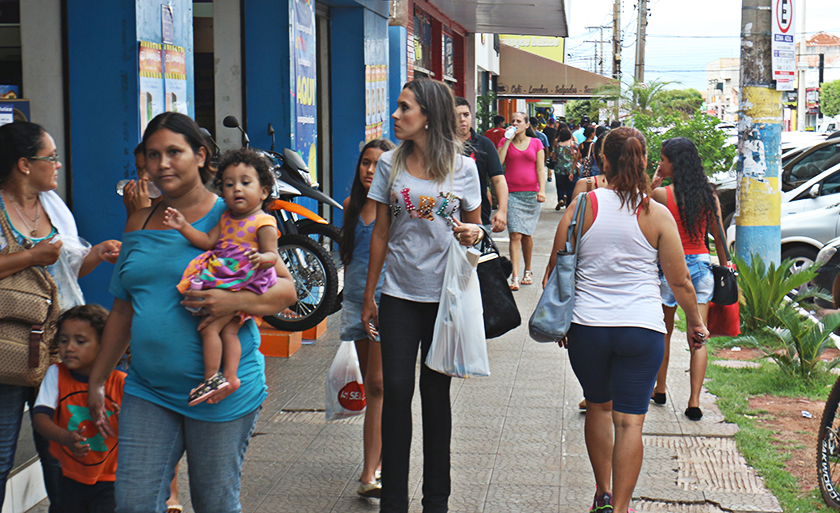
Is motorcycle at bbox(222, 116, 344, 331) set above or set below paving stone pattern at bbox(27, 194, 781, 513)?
above

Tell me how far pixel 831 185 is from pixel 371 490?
980 cm

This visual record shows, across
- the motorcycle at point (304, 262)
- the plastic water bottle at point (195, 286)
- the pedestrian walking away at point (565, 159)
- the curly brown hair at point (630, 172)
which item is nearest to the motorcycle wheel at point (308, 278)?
the motorcycle at point (304, 262)

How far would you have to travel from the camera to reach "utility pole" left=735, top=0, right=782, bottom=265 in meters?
8.21

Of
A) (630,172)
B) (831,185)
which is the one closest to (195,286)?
(630,172)

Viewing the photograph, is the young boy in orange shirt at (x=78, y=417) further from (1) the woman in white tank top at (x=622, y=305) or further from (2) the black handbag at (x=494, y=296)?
(1) the woman in white tank top at (x=622, y=305)

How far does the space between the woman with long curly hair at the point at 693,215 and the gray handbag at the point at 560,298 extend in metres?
1.80

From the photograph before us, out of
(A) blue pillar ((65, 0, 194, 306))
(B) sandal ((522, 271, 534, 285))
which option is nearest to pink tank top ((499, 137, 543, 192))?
(B) sandal ((522, 271, 534, 285))

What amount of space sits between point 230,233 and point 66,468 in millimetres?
1147

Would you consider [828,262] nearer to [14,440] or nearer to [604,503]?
[604,503]

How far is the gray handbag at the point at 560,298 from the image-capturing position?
12.8ft

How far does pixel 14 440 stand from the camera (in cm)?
326

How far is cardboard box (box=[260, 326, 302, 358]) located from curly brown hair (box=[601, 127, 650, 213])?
147 inches

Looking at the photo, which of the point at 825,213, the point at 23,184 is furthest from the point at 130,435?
the point at 825,213

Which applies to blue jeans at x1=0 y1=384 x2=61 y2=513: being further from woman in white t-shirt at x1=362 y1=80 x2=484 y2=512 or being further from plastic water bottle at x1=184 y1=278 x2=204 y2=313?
woman in white t-shirt at x1=362 y1=80 x2=484 y2=512
